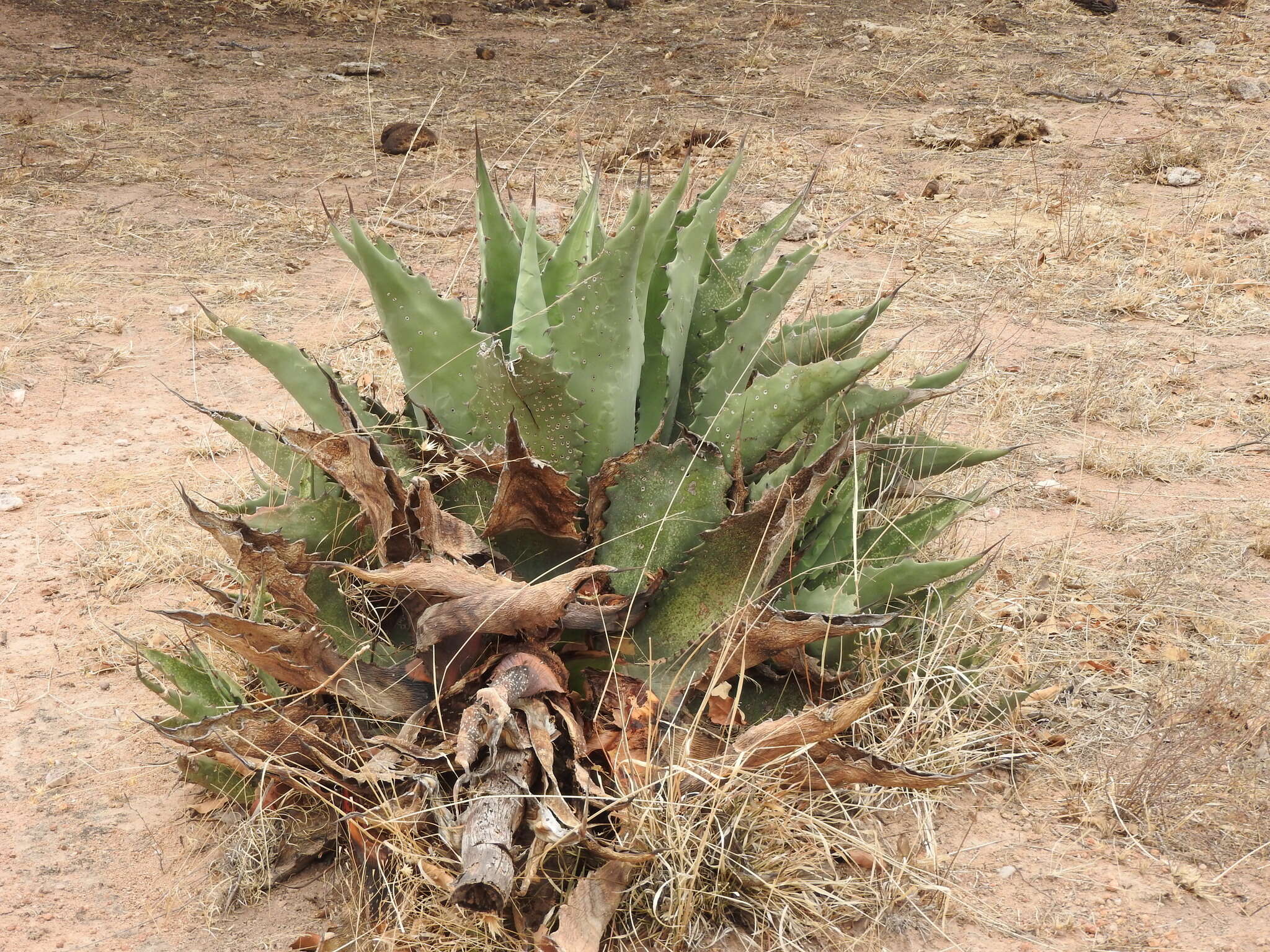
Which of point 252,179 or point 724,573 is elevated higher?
point 724,573

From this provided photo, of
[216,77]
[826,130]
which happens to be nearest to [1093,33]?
[826,130]

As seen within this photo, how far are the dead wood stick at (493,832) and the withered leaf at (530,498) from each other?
0.47 metres

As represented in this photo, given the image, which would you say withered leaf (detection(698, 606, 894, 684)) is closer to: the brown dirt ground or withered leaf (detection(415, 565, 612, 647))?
withered leaf (detection(415, 565, 612, 647))

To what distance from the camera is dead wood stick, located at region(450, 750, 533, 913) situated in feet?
5.80

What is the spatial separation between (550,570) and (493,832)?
0.56 metres

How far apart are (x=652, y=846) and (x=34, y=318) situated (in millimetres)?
4103

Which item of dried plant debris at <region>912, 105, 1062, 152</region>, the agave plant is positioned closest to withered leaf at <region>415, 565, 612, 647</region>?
the agave plant

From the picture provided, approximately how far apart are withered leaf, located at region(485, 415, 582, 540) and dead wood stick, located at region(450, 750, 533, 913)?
1.53ft

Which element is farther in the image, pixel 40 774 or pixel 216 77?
pixel 216 77

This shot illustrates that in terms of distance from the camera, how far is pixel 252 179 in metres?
6.93

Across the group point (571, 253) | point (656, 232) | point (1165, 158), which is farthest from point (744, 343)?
point (1165, 158)

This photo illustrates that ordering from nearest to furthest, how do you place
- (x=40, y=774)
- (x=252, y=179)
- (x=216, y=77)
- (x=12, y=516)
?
(x=40, y=774) → (x=12, y=516) → (x=252, y=179) → (x=216, y=77)

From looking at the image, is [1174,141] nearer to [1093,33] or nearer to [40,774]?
[1093,33]

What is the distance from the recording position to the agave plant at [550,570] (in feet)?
6.63
